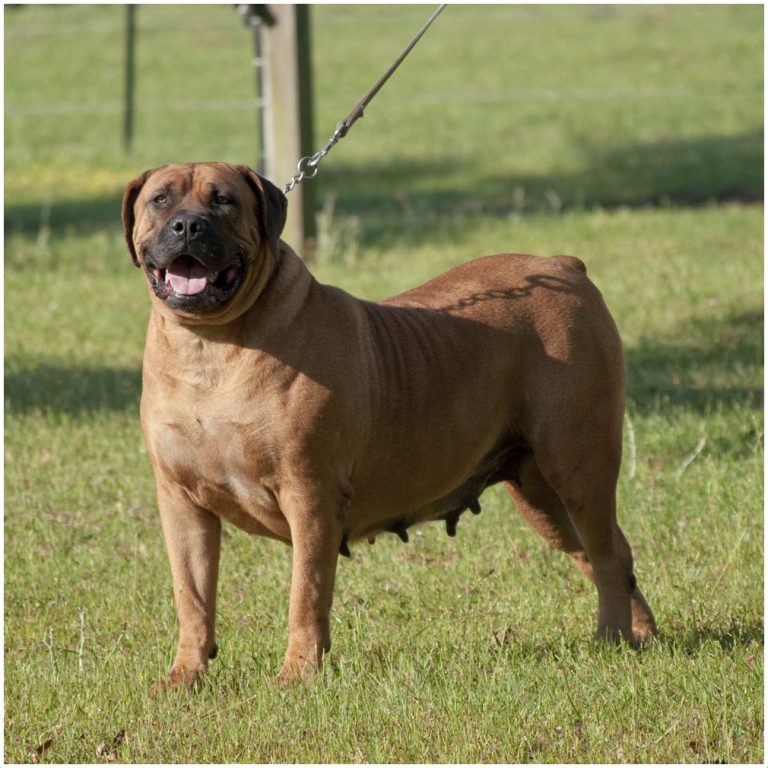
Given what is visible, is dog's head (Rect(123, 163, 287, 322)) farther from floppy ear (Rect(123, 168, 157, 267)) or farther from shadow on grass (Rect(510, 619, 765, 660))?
shadow on grass (Rect(510, 619, 765, 660))

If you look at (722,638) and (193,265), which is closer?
(193,265)

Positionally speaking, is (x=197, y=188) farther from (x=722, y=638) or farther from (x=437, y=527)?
(x=437, y=527)

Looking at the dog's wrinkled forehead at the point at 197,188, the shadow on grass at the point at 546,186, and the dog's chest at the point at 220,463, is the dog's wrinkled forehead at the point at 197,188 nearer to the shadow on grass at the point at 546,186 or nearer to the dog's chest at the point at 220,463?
the dog's chest at the point at 220,463

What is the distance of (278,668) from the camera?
500 centimetres

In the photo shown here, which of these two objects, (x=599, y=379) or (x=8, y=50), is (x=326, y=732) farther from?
(x=8, y=50)

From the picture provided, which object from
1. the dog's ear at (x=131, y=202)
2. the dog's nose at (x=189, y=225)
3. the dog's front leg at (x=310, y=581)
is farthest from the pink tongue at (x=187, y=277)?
the dog's front leg at (x=310, y=581)

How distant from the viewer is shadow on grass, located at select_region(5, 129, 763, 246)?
1574cm

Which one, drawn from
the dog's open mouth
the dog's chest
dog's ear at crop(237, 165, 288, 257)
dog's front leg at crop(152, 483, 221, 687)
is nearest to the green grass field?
dog's front leg at crop(152, 483, 221, 687)

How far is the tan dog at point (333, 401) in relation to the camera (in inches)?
178

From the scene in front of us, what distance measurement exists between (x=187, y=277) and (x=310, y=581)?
1047 millimetres

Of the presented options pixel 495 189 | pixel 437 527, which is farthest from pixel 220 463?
pixel 495 189

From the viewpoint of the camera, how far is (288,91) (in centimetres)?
1191

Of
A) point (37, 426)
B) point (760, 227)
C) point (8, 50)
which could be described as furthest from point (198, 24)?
point (37, 426)

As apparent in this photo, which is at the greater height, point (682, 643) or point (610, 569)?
point (610, 569)
